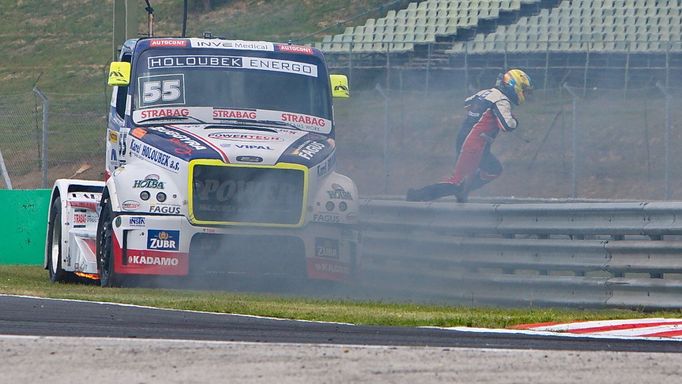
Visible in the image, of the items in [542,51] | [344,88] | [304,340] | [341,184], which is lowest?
[304,340]

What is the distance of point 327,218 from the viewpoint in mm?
13195

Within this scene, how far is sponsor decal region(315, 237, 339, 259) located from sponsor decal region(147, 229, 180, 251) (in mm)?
1302

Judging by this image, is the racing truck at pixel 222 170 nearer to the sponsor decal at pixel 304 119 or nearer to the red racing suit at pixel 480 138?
the sponsor decal at pixel 304 119

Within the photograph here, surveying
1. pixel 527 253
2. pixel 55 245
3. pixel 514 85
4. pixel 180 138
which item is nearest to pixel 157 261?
pixel 180 138

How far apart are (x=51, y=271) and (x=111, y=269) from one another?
2.68 m

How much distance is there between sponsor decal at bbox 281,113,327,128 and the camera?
46.2 ft

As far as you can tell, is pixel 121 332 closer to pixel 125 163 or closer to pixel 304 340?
pixel 304 340

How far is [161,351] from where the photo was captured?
719 centimetres

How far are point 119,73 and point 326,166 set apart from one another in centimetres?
232

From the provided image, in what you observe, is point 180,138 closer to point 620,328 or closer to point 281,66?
point 281,66

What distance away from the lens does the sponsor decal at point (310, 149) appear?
13.3 metres

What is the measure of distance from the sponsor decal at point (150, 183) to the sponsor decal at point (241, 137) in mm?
712

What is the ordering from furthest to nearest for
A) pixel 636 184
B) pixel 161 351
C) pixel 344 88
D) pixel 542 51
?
pixel 542 51
pixel 636 184
pixel 344 88
pixel 161 351

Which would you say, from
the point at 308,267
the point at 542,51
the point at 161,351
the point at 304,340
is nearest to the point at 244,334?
the point at 304,340
